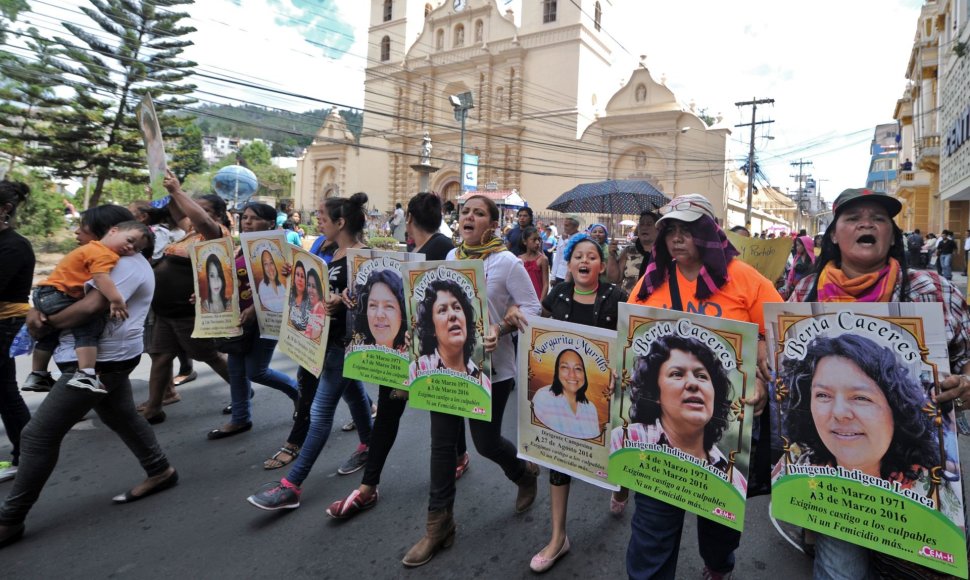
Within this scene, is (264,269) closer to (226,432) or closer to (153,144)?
(153,144)

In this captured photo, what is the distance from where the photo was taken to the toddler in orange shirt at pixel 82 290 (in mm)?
3004

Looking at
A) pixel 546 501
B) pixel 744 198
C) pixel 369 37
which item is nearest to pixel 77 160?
pixel 369 37

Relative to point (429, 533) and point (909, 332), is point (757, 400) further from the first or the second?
point (429, 533)

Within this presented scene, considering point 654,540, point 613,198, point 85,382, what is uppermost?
point 613,198

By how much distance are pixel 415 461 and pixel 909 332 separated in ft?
10.5

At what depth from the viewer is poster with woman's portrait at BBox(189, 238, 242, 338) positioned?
410 centimetres

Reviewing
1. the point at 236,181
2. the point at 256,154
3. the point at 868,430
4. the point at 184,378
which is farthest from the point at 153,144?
the point at 256,154

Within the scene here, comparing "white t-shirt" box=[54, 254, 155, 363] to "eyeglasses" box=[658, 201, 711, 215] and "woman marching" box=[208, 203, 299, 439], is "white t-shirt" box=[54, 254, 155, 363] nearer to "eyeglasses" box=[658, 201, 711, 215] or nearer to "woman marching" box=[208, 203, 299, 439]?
"woman marching" box=[208, 203, 299, 439]

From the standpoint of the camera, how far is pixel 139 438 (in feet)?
11.1

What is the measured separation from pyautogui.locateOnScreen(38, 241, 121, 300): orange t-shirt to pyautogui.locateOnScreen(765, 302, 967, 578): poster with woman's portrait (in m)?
3.31

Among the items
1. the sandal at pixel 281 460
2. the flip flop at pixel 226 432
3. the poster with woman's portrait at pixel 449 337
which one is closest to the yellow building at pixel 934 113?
the poster with woman's portrait at pixel 449 337

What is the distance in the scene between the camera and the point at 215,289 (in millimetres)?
4172

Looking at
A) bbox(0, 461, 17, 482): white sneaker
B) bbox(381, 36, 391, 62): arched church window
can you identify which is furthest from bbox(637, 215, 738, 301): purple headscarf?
bbox(381, 36, 391, 62): arched church window

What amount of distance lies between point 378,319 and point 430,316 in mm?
381
